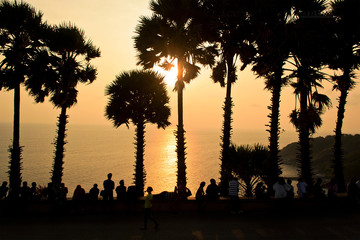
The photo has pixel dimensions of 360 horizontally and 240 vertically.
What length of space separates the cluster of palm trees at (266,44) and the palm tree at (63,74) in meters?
4.28

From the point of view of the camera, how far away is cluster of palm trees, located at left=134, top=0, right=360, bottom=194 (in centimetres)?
1661

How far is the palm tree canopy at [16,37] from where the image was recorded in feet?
59.2

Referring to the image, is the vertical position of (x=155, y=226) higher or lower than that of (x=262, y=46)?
lower

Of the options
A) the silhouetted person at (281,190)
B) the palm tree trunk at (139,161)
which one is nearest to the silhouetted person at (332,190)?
the silhouetted person at (281,190)

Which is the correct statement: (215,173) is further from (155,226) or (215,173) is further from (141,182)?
(155,226)

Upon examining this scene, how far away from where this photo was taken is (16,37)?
1855 centimetres

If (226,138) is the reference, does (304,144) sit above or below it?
below

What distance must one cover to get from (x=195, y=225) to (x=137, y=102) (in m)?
12.9

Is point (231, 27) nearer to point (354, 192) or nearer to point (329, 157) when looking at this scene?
point (354, 192)

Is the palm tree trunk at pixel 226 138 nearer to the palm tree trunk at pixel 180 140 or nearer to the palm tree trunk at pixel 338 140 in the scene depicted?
the palm tree trunk at pixel 180 140

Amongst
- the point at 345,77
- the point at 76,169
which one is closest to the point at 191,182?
the point at 76,169

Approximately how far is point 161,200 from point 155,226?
8.30ft

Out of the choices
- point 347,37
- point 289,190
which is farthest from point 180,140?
point 347,37

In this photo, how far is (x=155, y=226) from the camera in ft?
40.0
